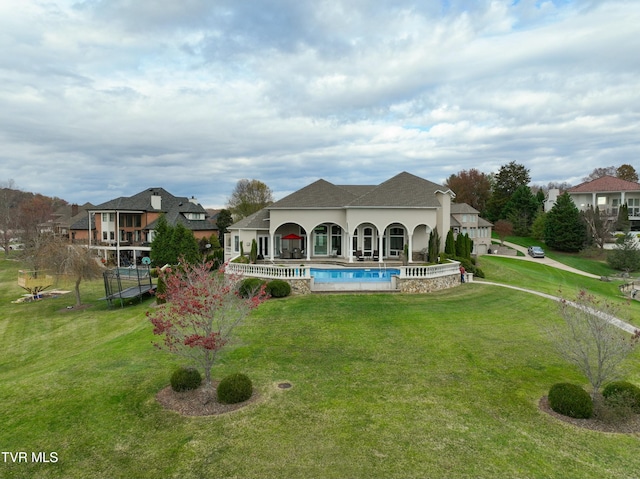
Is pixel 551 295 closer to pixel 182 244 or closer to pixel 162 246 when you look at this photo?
pixel 182 244

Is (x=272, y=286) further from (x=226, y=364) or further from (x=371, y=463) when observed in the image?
(x=371, y=463)

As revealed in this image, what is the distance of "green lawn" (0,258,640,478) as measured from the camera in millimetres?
7844

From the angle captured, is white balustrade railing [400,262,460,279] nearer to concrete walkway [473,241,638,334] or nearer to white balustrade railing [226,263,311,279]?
concrete walkway [473,241,638,334]

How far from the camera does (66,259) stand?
88.7 ft

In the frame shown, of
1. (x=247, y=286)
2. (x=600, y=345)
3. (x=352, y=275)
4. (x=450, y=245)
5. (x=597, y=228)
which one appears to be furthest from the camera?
(x=597, y=228)

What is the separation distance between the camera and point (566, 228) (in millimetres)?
52156

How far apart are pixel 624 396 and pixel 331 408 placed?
736 centimetres

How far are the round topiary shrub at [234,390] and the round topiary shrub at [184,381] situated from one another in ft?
3.34

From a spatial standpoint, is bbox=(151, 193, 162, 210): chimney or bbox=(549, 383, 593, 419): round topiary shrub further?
bbox=(151, 193, 162, 210): chimney

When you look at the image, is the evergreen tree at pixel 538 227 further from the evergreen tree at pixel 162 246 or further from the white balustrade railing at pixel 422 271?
the evergreen tree at pixel 162 246

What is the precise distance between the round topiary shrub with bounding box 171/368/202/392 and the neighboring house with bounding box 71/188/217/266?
4184cm

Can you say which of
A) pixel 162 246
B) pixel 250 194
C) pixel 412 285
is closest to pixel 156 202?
pixel 162 246

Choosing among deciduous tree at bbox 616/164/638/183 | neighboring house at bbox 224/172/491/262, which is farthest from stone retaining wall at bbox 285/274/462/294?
deciduous tree at bbox 616/164/638/183

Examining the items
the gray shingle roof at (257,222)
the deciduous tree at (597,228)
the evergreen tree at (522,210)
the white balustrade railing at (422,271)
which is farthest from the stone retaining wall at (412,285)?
the evergreen tree at (522,210)
